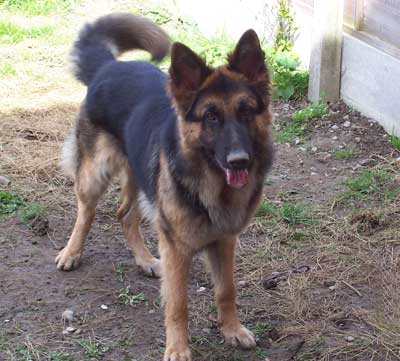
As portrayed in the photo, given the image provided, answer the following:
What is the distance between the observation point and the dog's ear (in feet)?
12.3

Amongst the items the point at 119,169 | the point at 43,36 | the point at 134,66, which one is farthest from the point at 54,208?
the point at 43,36

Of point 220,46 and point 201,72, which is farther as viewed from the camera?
point 220,46

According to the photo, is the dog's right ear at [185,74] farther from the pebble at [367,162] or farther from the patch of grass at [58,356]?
the pebble at [367,162]

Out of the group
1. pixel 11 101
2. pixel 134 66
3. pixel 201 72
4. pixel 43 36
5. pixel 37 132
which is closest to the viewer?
pixel 201 72

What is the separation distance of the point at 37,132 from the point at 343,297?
374cm

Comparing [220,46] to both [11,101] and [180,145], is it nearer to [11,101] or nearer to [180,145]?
[11,101]

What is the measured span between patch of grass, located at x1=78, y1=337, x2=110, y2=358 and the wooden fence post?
159 inches

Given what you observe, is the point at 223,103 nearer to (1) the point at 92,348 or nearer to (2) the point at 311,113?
(1) the point at 92,348

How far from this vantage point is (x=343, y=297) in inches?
181

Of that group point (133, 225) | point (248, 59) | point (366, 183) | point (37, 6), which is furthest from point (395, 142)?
point (37, 6)

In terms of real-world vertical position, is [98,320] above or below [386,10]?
below

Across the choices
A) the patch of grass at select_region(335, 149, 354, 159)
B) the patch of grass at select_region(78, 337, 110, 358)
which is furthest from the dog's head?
the patch of grass at select_region(335, 149, 354, 159)

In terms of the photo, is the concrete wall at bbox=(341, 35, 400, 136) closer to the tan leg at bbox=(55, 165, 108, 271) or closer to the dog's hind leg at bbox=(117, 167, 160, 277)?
the dog's hind leg at bbox=(117, 167, 160, 277)

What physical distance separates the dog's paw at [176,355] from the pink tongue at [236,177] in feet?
3.09
